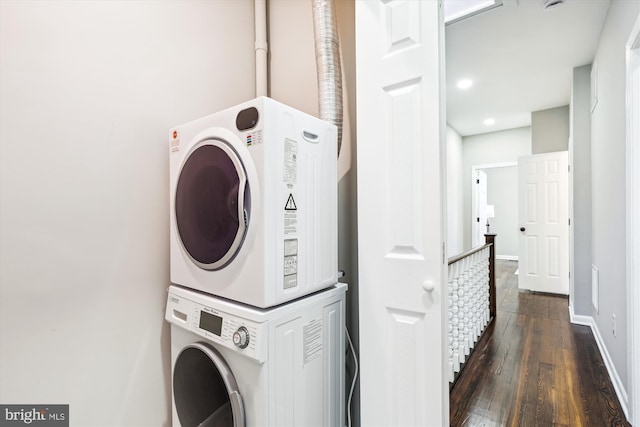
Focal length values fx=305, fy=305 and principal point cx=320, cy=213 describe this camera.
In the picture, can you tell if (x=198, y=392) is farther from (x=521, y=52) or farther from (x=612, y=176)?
(x=521, y=52)

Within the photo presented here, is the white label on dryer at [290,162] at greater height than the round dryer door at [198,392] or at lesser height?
greater

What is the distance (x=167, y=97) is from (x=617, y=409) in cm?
312

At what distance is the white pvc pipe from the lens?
68.6 inches

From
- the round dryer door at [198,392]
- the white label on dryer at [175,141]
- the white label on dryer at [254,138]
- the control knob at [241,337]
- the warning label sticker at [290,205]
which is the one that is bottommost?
the round dryer door at [198,392]

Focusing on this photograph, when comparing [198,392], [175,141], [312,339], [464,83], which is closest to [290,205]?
[312,339]

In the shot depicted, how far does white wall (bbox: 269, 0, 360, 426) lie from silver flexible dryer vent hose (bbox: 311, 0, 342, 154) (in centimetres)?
15

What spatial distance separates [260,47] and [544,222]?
451cm

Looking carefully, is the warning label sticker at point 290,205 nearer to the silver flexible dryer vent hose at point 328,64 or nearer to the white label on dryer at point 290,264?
the white label on dryer at point 290,264

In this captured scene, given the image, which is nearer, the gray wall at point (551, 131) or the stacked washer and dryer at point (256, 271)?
the stacked washer and dryer at point (256, 271)

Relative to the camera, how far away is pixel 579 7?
7.89 ft

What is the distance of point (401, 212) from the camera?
1.10 metres

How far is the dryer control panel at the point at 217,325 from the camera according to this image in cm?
94

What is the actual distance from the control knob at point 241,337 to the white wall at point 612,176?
7.71 feet

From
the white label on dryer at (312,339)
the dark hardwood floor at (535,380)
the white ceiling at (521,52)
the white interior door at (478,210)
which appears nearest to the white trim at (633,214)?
the dark hardwood floor at (535,380)
